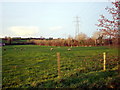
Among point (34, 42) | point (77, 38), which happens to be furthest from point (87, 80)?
point (34, 42)

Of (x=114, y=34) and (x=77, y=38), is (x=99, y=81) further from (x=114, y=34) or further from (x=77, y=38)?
(x=77, y=38)

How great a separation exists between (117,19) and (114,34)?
72cm

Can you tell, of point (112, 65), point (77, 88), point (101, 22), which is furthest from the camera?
point (112, 65)

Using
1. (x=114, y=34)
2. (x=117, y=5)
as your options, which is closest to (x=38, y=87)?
(x=114, y=34)

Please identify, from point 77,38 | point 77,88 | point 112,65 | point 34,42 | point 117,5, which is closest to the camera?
point 77,88

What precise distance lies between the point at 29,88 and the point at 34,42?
52.1m

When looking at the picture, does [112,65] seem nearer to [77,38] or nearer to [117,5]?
[117,5]

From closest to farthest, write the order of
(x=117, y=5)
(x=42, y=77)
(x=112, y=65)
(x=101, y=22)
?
(x=117, y=5)
(x=101, y=22)
(x=42, y=77)
(x=112, y=65)

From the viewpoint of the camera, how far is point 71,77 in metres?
6.02

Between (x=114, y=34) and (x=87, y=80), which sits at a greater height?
(x=114, y=34)

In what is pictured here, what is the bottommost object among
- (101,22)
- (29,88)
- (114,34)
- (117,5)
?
(29,88)

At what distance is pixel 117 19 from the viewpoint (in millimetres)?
5254

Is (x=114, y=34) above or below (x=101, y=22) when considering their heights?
below

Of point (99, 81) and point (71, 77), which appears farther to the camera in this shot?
point (71, 77)
